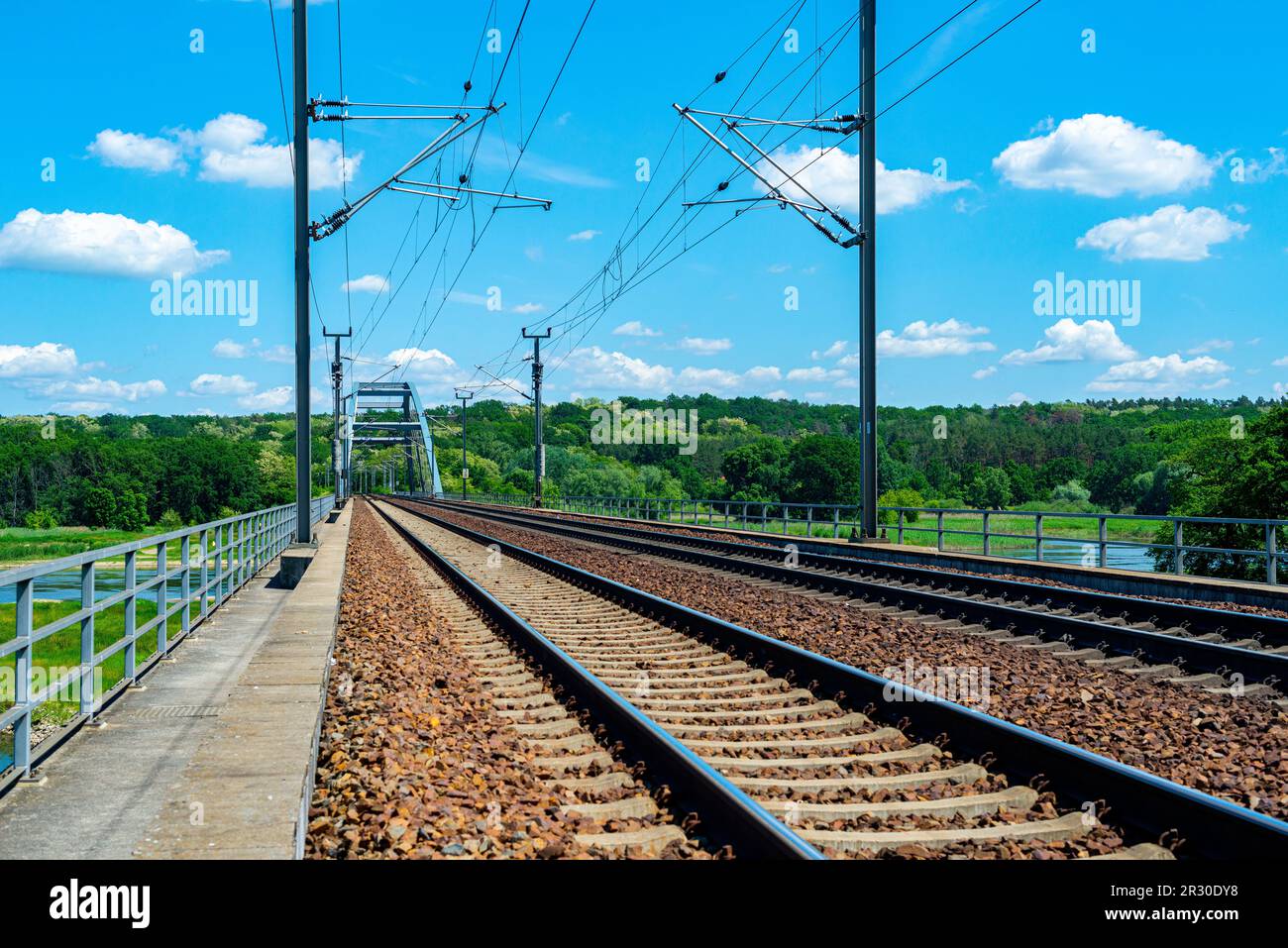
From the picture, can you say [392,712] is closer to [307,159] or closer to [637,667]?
[637,667]

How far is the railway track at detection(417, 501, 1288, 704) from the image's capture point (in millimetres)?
9305

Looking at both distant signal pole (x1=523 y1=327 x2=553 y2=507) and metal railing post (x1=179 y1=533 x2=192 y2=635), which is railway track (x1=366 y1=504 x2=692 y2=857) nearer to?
metal railing post (x1=179 y1=533 x2=192 y2=635)

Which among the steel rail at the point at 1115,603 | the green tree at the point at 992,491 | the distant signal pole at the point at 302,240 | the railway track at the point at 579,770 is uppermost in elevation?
the distant signal pole at the point at 302,240

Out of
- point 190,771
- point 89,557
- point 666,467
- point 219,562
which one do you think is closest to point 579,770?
point 190,771

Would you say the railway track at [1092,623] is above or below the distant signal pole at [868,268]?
below

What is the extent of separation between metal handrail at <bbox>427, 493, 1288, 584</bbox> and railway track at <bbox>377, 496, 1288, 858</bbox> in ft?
24.3

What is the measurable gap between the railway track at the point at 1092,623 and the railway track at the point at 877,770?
10.4 feet

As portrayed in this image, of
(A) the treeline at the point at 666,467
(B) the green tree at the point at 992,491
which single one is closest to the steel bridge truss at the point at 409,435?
(A) the treeline at the point at 666,467

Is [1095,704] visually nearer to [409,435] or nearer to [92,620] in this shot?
[92,620]

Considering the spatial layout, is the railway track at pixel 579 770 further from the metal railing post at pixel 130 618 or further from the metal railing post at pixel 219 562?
the metal railing post at pixel 219 562

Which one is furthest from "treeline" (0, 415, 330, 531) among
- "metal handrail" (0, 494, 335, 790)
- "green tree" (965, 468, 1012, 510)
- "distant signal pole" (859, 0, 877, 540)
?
"metal handrail" (0, 494, 335, 790)

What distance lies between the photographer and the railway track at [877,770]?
5059 millimetres

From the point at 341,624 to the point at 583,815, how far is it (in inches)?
324
